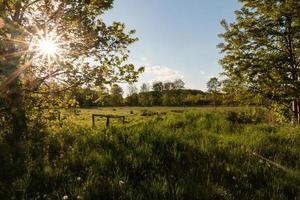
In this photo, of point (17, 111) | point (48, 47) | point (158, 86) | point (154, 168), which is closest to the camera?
point (154, 168)

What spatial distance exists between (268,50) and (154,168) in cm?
1141

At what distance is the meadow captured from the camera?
12.2ft

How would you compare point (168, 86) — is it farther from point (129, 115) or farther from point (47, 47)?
point (47, 47)

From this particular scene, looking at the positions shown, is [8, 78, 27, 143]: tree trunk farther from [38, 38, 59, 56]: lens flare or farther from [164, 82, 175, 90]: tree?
[164, 82, 175, 90]: tree

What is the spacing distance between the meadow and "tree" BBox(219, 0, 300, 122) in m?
6.17

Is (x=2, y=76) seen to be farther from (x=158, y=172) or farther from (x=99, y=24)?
(x=158, y=172)

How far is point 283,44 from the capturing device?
1371cm

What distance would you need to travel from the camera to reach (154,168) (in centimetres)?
463

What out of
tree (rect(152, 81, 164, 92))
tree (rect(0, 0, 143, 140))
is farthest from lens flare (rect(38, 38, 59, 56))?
tree (rect(152, 81, 164, 92))

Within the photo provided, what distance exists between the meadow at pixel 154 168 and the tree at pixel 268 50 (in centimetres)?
617

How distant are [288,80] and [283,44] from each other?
8.13 ft

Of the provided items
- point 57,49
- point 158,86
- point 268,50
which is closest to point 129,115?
point 268,50

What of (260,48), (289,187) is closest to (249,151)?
(289,187)

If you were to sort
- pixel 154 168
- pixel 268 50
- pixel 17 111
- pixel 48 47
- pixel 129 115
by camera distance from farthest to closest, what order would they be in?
pixel 129 115
pixel 268 50
pixel 48 47
pixel 17 111
pixel 154 168
